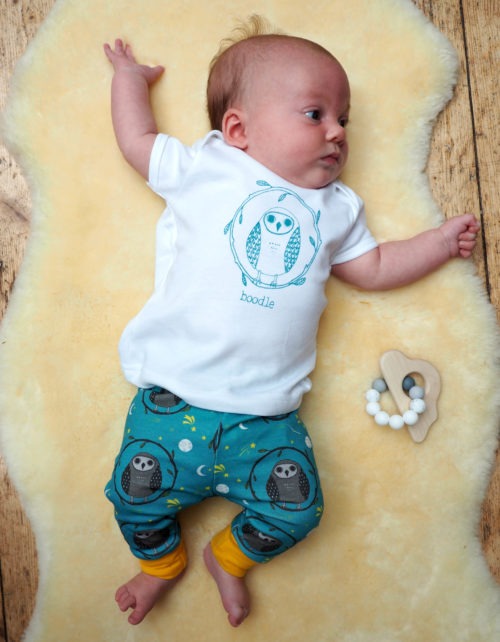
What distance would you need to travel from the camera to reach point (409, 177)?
1.21 m

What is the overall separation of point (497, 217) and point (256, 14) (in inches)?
25.1

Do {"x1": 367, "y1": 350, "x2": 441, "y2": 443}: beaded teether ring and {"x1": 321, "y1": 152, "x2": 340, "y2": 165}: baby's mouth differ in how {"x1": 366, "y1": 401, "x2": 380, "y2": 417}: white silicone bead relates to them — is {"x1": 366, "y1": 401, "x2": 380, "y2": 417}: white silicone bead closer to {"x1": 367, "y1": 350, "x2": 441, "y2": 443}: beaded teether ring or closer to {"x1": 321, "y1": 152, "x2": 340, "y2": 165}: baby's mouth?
{"x1": 367, "y1": 350, "x2": 441, "y2": 443}: beaded teether ring

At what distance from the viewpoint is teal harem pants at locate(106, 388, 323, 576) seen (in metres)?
1.01

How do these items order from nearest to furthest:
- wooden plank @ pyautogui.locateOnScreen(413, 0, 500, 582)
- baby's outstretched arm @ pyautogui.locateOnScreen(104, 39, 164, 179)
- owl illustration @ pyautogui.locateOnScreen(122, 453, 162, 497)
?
owl illustration @ pyautogui.locateOnScreen(122, 453, 162, 497) < baby's outstretched arm @ pyautogui.locateOnScreen(104, 39, 164, 179) < wooden plank @ pyautogui.locateOnScreen(413, 0, 500, 582)

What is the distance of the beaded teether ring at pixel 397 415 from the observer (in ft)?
3.73

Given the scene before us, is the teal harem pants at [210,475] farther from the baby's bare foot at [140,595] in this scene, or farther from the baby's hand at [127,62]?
the baby's hand at [127,62]

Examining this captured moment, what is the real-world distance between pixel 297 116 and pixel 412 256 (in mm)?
342

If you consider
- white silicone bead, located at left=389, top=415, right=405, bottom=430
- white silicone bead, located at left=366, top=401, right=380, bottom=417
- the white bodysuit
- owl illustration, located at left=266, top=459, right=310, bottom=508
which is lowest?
owl illustration, located at left=266, top=459, right=310, bottom=508

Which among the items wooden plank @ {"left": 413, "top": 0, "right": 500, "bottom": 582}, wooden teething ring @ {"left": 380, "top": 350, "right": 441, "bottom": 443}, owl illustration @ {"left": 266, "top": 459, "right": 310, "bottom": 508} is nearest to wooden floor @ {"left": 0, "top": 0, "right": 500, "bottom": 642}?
wooden plank @ {"left": 413, "top": 0, "right": 500, "bottom": 582}

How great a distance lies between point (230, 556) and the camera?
1.06m

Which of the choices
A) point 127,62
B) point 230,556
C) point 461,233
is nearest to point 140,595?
point 230,556

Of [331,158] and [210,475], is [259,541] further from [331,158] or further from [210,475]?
[331,158]

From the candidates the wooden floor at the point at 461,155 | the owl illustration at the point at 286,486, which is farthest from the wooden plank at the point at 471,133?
the owl illustration at the point at 286,486

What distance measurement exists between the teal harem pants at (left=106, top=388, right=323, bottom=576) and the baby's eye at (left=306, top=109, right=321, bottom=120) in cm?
53
